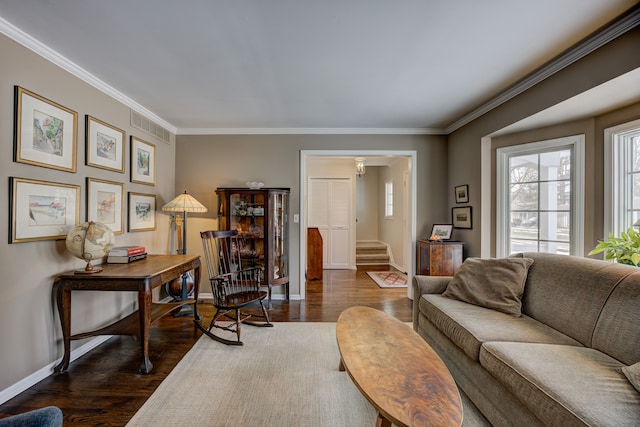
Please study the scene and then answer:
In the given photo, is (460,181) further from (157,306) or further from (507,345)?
(157,306)

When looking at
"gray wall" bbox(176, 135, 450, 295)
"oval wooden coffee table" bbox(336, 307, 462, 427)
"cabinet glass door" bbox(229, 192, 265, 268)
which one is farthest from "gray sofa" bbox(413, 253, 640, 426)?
"cabinet glass door" bbox(229, 192, 265, 268)

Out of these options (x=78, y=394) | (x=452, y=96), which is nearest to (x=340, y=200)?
(x=452, y=96)

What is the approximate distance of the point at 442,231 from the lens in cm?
397

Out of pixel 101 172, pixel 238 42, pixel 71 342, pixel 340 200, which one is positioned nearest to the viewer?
pixel 238 42

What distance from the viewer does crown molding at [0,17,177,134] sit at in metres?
1.88

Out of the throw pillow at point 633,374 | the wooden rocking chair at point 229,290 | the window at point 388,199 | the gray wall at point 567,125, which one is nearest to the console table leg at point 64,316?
the wooden rocking chair at point 229,290

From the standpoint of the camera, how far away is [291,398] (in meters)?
1.90

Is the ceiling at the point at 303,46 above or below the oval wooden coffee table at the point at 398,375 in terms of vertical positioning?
above

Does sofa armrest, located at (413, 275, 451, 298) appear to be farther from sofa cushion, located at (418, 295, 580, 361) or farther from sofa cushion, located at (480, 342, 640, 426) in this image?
sofa cushion, located at (480, 342, 640, 426)

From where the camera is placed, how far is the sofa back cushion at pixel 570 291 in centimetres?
169

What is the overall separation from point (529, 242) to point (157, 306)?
13.3 feet

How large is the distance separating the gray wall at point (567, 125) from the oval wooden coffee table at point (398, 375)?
6.85 feet

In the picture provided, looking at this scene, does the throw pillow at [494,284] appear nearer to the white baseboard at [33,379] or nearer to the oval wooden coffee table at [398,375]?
the oval wooden coffee table at [398,375]

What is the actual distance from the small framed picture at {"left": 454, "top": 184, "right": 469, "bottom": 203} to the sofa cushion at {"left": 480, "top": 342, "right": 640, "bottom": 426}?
2.33 meters
